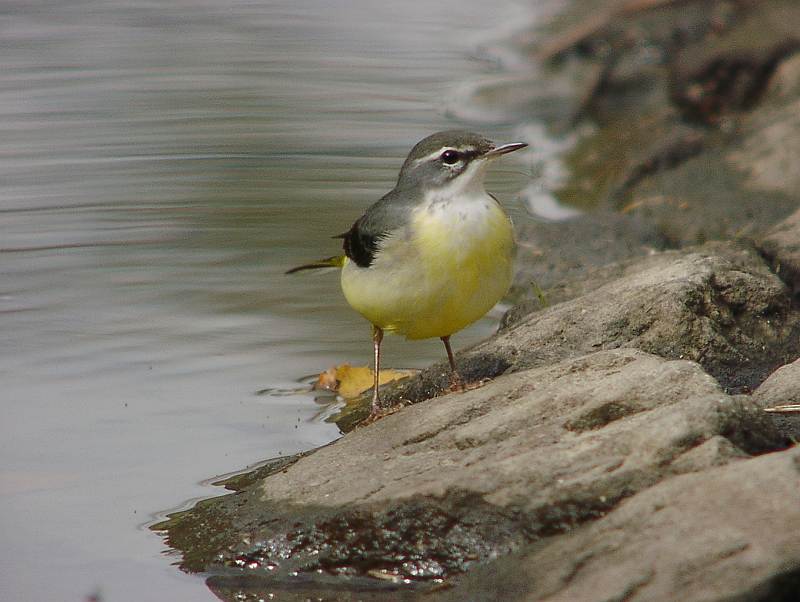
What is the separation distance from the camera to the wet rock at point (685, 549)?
3643mm

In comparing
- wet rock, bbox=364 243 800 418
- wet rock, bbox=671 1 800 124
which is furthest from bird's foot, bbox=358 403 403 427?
wet rock, bbox=671 1 800 124

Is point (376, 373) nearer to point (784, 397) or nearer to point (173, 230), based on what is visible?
point (784, 397)

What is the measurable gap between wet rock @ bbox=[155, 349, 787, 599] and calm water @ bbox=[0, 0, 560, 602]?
441 millimetres

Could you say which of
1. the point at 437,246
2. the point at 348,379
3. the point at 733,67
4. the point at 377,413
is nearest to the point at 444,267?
the point at 437,246

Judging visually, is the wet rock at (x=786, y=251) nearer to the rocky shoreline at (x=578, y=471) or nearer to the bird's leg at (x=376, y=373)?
the rocky shoreline at (x=578, y=471)

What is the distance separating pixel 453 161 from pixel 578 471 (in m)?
1.97

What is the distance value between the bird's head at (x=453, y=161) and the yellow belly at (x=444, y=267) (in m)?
0.15

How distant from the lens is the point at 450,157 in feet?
19.5

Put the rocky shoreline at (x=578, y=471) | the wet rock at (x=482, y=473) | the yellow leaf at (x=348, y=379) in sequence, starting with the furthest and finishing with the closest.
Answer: the yellow leaf at (x=348, y=379), the wet rock at (x=482, y=473), the rocky shoreline at (x=578, y=471)

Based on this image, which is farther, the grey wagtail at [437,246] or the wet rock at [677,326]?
the wet rock at [677,326]

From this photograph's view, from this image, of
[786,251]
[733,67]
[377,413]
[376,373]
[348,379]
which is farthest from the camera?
[733,67]

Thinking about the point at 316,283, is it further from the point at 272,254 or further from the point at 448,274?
the point at 448,274

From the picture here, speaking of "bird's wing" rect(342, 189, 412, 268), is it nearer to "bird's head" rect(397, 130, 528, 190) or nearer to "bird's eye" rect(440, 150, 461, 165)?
"bird's head" rect(397, 130, 528, 190)

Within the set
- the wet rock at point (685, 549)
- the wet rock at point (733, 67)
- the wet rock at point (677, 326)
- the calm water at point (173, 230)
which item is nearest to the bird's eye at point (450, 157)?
the wet rock at point (677, 326)
